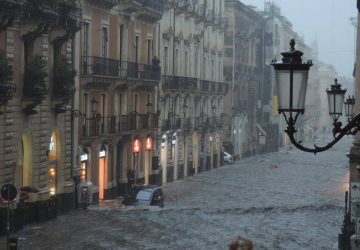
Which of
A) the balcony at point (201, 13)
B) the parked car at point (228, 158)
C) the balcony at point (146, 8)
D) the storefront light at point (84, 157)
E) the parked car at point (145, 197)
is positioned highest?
the balcony at point (201, 13)

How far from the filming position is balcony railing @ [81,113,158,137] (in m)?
36.3

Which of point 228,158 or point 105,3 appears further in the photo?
point 228,158

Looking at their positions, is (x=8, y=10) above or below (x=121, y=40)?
below

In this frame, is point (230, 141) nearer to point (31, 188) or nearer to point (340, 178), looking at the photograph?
point (340, 178)

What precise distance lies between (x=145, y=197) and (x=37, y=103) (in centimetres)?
720

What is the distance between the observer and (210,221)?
30031 millimetres

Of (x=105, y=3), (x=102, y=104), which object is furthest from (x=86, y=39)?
(x=102, y=104)

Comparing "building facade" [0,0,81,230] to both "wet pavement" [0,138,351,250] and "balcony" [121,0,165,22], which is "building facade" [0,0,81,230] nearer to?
"wet pavement" [0,138,351,250]

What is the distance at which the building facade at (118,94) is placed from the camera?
36719 mm

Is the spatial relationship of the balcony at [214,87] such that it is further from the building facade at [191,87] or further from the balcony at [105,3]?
the balcony at [105,3]

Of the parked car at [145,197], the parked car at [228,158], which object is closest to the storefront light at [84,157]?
the parked car at [145,197]

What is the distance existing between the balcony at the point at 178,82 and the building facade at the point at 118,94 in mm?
2831

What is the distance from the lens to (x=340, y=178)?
57844 millimetres

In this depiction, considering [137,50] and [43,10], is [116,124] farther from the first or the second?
[43,10]
